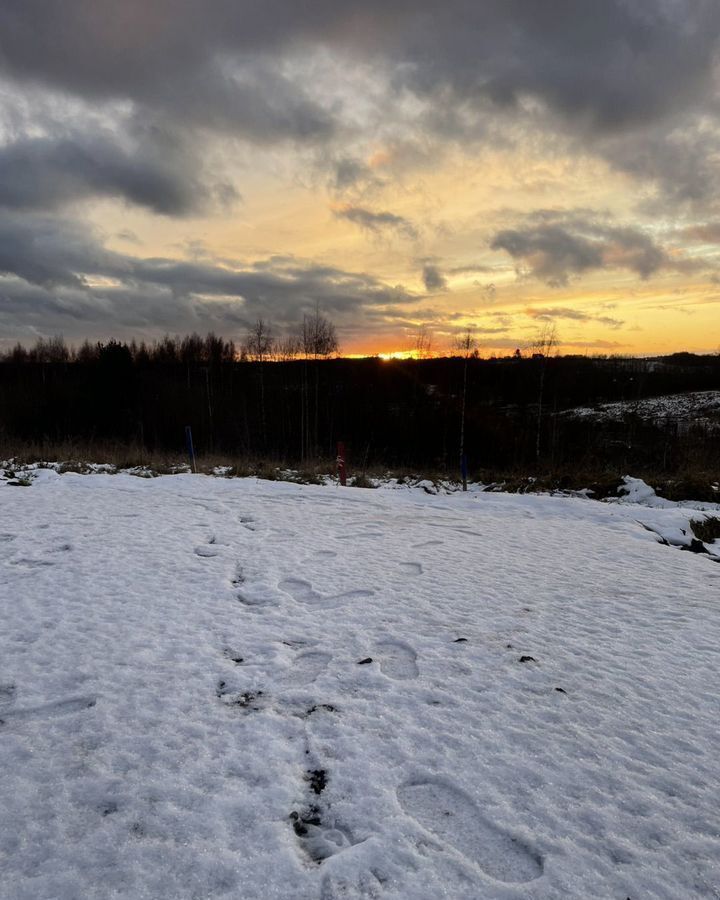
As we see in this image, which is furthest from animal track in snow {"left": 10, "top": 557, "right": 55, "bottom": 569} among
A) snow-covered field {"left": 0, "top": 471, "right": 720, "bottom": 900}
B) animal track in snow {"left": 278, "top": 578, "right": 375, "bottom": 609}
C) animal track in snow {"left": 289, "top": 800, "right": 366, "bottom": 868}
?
animal track in snow {"left": 289, "top": 800, "right": 366, "bottom": 868}

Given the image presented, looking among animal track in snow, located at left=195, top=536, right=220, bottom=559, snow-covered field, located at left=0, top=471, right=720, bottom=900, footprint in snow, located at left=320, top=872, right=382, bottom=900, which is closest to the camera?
footprint in snow, located at left=320, top=872, right=382, bottom=900

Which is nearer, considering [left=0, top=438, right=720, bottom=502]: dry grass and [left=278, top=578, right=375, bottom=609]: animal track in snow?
[left=278, top=578, right=375, bottom=609]: animal track in snow

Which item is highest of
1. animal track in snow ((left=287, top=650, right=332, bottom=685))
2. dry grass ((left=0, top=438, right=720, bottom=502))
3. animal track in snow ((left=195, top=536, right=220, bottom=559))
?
animal track in snow ((left=287, top=650, right=332, bottom=685))

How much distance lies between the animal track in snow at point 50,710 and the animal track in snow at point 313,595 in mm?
1775

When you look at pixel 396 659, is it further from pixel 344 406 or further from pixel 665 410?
pixel 665 410

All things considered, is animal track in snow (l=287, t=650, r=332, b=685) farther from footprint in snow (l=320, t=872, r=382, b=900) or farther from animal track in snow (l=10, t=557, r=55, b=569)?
animal track in snow (l=10, t=557, r=55, b=569)

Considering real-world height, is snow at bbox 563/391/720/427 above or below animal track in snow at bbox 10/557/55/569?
above

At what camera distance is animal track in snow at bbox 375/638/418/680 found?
9.86ft

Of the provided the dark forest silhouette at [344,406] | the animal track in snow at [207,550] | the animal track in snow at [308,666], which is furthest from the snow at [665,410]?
the animal track in snow at [308,666]

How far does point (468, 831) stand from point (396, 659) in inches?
51.0

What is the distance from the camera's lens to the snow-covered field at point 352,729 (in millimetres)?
1739

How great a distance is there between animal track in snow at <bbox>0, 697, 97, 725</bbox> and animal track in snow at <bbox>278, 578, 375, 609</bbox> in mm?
1775

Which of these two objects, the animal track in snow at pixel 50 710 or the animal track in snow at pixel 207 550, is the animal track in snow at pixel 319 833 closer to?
the animal track in snow at pixel 50 710

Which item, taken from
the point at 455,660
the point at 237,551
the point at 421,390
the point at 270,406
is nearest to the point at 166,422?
the point at 270,406
